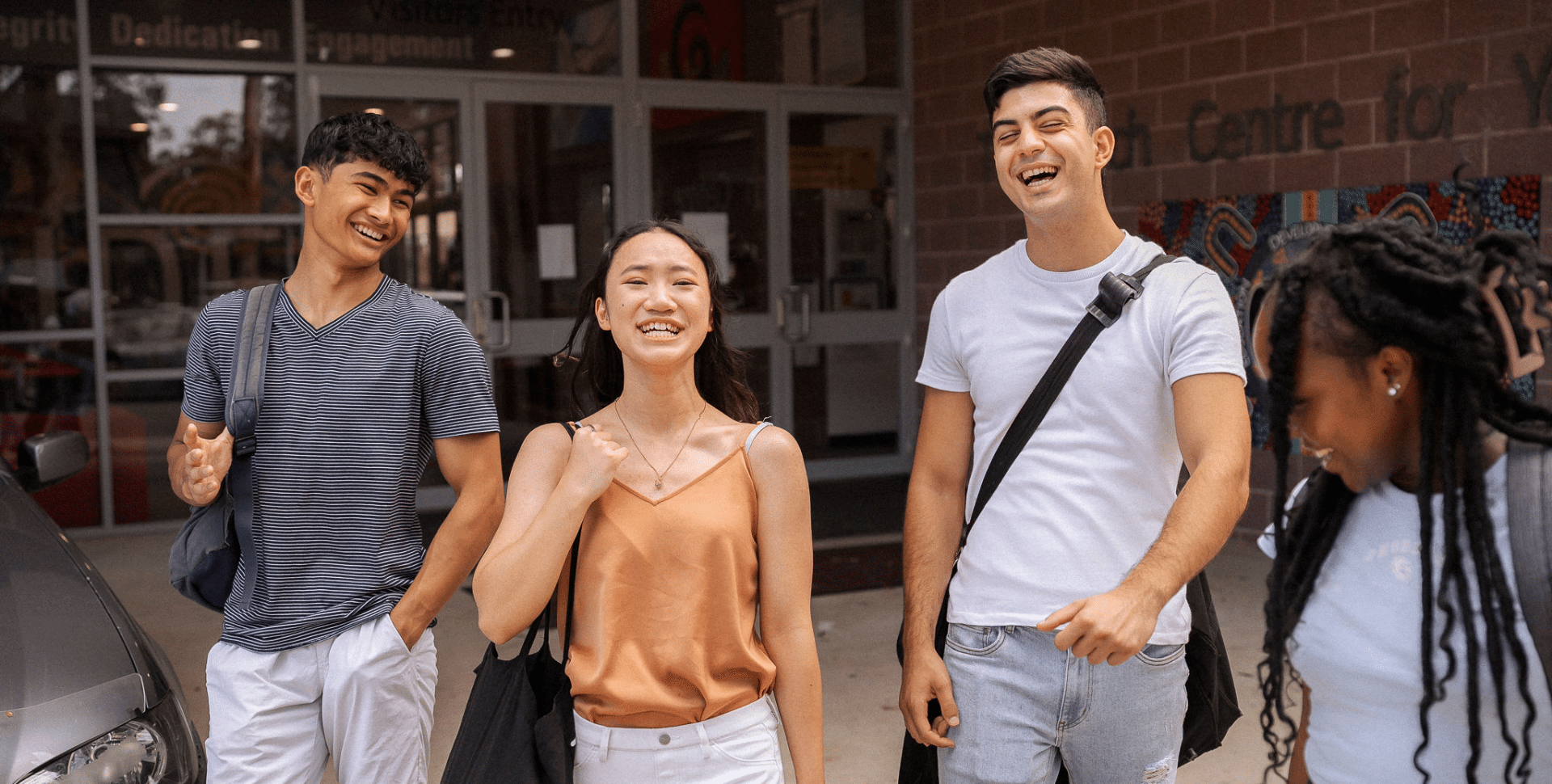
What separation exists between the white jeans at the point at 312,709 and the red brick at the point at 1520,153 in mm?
5521

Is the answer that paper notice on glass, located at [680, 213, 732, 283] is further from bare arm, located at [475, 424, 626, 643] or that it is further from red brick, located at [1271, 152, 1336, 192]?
bare arm, located at [475, 424, 626, 643]

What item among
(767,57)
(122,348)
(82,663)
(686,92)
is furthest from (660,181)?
(82,663)

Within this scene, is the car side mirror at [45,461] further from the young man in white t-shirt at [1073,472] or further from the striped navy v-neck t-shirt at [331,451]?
the young man in white t-shirt at [1073,472]

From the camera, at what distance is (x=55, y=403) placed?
7.73 meters

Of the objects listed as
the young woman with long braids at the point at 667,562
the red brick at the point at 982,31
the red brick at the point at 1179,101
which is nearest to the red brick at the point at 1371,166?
the red brick at the point at 1179,101

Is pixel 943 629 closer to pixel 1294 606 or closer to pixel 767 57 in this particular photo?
pixel 1294 606

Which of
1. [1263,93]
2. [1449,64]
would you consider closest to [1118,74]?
[1263,93]

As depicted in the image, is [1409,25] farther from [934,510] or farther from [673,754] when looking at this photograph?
[673,754]

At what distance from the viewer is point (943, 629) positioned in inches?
88.7

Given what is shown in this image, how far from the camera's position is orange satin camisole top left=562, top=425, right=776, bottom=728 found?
6.43ft

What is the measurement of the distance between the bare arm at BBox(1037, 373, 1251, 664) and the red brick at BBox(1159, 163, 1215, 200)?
5592mm

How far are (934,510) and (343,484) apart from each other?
1.12 m

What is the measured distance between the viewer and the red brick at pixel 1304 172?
660 centimetres

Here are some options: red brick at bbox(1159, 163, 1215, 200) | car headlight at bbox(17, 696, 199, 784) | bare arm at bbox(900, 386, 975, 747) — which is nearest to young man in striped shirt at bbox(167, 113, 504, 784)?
car headlight at bbox(17, 696, 199, 784)
